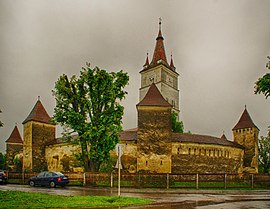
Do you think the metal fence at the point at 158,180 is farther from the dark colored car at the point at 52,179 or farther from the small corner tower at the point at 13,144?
the small corner tower at the point at 13,144

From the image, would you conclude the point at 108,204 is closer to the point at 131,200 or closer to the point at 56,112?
the point at 131,200

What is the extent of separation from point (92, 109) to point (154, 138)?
28.6 ft

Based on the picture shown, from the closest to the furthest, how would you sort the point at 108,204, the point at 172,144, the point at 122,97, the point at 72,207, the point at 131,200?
the point at 72,207 → the point at 108,204 → the point at 131,200 → the point at 122,97 → the point at 172,144

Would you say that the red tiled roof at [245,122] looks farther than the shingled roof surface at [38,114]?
Yes

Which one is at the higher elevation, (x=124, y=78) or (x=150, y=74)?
(x=150, y=74)

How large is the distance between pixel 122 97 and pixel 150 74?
5163 centimetres

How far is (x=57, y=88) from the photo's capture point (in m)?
29.2

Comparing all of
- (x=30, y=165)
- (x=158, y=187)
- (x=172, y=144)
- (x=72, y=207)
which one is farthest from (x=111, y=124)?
(x=30, y=165)

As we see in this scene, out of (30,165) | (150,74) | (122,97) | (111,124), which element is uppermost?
(150,74)

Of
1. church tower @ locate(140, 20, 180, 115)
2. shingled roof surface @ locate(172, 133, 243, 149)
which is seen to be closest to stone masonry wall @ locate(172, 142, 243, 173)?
shingled roof surface @ locate(172, 133, 243, 149)

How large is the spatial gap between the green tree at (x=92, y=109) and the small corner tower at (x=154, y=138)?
5662mm

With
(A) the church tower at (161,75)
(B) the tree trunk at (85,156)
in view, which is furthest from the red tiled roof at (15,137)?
(B) the tree trunk at (85,156)

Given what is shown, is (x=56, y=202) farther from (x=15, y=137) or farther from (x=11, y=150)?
(x=15, y=137)

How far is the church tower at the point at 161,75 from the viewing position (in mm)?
77912
